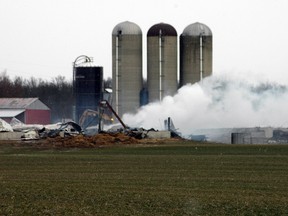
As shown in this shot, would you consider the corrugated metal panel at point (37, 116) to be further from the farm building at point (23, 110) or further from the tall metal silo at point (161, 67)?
the tall metal silo at point (161, 67)

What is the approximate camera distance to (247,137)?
288ft

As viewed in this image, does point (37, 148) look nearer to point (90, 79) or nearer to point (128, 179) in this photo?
point (128, 179)

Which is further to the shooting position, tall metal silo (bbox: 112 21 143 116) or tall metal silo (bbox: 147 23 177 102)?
tall metal silo (bbox: 112 21 143 116)

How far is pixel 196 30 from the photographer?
4222 inches

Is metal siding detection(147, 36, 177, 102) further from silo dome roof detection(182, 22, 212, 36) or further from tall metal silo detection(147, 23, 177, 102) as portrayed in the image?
silo dome roof detection(182, 22, 212, 36)

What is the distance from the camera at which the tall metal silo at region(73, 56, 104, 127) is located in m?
107

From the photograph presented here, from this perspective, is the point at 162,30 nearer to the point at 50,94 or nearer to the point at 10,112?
the point at 10,112

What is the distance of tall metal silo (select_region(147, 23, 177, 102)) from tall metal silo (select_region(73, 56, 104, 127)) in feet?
25.0

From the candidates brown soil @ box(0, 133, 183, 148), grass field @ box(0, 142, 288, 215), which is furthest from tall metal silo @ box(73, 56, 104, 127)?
grass field @ box(0, 142, 288, 215)

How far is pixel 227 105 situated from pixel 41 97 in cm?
9234

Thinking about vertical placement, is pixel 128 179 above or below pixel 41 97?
below

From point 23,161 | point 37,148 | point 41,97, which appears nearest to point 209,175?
point 23,161

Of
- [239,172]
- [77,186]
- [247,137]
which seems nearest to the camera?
[77,186]

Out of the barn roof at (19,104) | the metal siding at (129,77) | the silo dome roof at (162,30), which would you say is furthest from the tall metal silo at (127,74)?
the barn roof at (19,104)
